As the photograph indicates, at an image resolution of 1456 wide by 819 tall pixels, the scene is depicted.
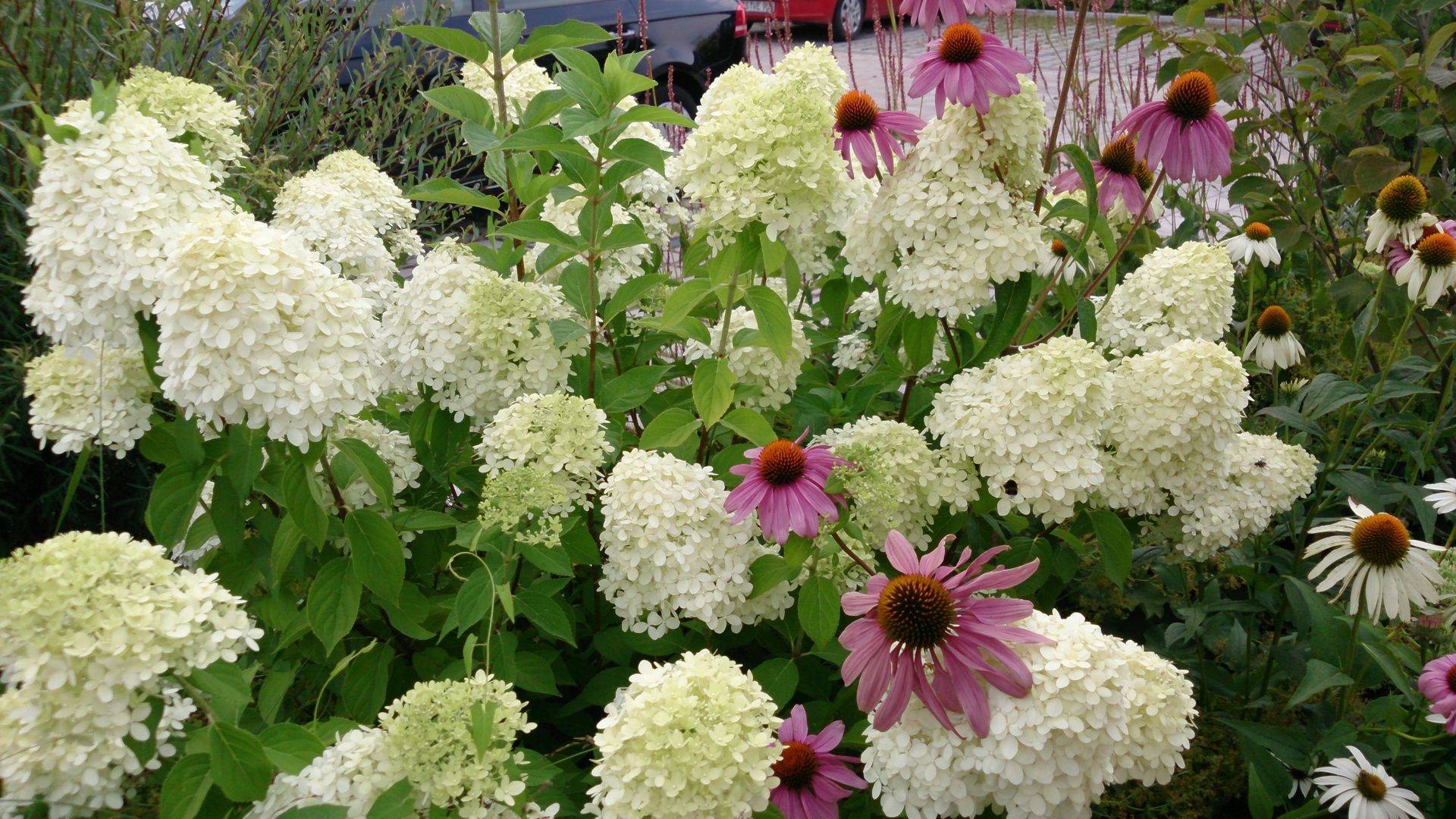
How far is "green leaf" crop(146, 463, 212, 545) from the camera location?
1465 millimetres

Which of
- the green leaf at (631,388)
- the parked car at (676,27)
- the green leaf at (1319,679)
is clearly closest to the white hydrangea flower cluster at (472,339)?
the green leaf at (631,388)

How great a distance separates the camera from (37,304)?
54.5 inches

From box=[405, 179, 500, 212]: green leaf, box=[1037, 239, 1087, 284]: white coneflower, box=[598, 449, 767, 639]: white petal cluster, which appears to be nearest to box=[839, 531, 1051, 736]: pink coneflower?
box=[598, 449, 767, 639]: white petal cluster

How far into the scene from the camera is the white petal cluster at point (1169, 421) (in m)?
1.62

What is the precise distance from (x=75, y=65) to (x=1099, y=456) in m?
2.33

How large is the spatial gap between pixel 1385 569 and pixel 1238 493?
24cm

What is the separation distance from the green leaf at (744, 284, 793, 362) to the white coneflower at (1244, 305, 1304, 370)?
118 centimetres

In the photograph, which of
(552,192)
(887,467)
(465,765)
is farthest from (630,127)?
(465,765)

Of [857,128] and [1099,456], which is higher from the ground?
[857,128]

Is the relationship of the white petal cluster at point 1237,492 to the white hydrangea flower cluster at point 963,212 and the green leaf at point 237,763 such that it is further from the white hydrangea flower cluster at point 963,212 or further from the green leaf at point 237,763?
the green leaf at point 237,763

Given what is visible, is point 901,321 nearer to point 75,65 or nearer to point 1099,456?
point 1099,456

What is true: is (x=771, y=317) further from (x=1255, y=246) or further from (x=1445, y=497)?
(x=1255, y=246)

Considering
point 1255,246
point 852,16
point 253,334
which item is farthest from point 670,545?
point 852,16

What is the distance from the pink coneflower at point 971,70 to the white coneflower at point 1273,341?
3.32 feet
